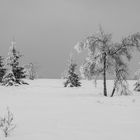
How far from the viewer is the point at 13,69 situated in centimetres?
3572

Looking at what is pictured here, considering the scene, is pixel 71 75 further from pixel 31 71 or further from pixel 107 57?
pixel 31 71

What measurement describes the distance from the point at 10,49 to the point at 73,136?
3169 centimetres

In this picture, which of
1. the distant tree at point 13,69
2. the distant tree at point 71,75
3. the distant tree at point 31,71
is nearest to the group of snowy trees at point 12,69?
the distant tree at point 13,69

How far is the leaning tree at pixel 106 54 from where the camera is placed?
21.2m

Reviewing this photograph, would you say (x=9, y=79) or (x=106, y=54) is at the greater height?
(x=106, y=54)

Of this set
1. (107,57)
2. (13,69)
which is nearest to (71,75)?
(13,69)

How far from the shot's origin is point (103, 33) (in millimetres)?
22000

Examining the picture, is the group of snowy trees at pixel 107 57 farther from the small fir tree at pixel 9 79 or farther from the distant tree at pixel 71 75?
the distant tree at pixel 71 75

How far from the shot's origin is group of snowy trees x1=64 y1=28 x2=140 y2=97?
2123 cm

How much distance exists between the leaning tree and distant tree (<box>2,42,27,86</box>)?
53.8 ft

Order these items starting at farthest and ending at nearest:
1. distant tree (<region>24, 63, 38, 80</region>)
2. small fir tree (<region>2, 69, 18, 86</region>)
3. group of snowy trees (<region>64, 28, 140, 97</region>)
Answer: distant tree (<region>24, 63, 38, 80</region>), small fir tree (<region>2, 69, 18, 86</region>), group of snowy trees (<region>64, 28, 140, 97</region>)

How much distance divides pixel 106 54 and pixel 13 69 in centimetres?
1906

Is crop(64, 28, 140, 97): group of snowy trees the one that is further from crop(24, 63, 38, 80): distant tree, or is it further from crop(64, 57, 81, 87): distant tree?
crop(24, 63, 38, 80): distant tree

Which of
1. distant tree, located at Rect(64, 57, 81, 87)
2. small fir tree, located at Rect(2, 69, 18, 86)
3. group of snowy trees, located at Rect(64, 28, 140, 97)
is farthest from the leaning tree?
distant tree, located at Rect(64, 57, 81, 87)
